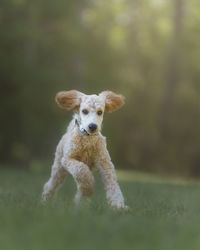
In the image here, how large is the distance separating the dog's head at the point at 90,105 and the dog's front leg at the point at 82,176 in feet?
1.27

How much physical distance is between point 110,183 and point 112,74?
71.6 ft

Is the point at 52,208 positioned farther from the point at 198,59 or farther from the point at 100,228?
the point at 198,59

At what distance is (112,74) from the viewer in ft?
94.3

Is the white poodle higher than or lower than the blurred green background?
lower

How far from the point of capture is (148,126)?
102ft

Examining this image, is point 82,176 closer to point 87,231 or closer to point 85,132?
point 85,132

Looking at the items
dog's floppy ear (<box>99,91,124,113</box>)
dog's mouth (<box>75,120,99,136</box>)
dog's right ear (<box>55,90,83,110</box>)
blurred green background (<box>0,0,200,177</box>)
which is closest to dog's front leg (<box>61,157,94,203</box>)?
dog's mouth (<box>75,120,99,136</box>)

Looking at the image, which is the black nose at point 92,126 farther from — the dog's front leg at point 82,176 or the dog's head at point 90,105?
the dog's front leg at point 82,176

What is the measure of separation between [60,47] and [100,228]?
20337mm

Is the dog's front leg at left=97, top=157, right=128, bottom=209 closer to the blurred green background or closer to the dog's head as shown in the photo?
the dog's head

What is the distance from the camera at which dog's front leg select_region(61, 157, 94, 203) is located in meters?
6.82

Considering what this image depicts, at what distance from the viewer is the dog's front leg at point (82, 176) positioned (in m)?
6.82

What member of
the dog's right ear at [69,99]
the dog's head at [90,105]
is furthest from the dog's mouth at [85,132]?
the dog's right ear at [69,99]

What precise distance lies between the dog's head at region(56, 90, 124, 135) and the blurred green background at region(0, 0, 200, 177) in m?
15.2
